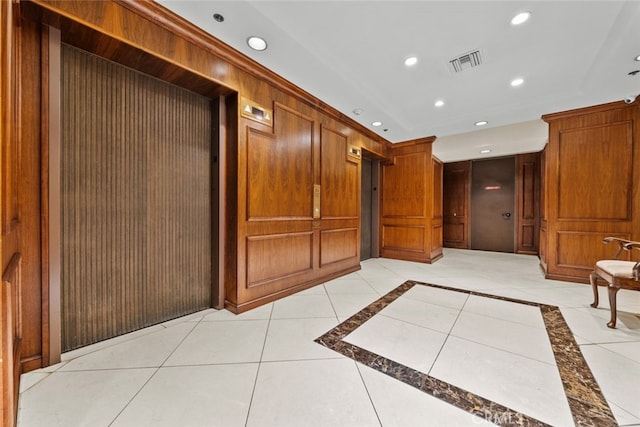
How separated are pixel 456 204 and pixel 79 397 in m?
8.11

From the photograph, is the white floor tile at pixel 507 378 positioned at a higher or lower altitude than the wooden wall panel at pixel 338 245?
lower

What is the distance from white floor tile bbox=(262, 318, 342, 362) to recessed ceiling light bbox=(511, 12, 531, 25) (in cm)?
313

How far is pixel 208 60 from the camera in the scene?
2.22 metres

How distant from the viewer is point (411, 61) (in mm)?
2648

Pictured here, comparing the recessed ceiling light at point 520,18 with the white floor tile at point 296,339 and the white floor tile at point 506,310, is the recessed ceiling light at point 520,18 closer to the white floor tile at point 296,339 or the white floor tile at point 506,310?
the white floor tile at point 506,310

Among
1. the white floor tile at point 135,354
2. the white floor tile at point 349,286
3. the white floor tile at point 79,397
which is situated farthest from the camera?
the white floor tile at point 349,286

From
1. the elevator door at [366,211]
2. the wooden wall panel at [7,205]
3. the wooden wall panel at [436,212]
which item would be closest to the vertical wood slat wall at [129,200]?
the wooden wall panel at [7,205]

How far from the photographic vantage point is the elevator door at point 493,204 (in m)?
6.45

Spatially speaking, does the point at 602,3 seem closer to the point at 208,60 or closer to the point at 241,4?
the point at 241,4

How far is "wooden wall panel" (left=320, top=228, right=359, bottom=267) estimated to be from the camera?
3598 millimetres

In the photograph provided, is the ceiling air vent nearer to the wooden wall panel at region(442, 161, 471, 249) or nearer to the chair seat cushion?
the chair seat cushion

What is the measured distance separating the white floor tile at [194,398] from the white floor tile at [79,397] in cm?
9

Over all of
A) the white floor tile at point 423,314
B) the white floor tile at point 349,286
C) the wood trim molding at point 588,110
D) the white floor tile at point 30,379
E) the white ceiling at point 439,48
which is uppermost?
the white ceiling at point 439,48

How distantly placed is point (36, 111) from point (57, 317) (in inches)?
54.7
